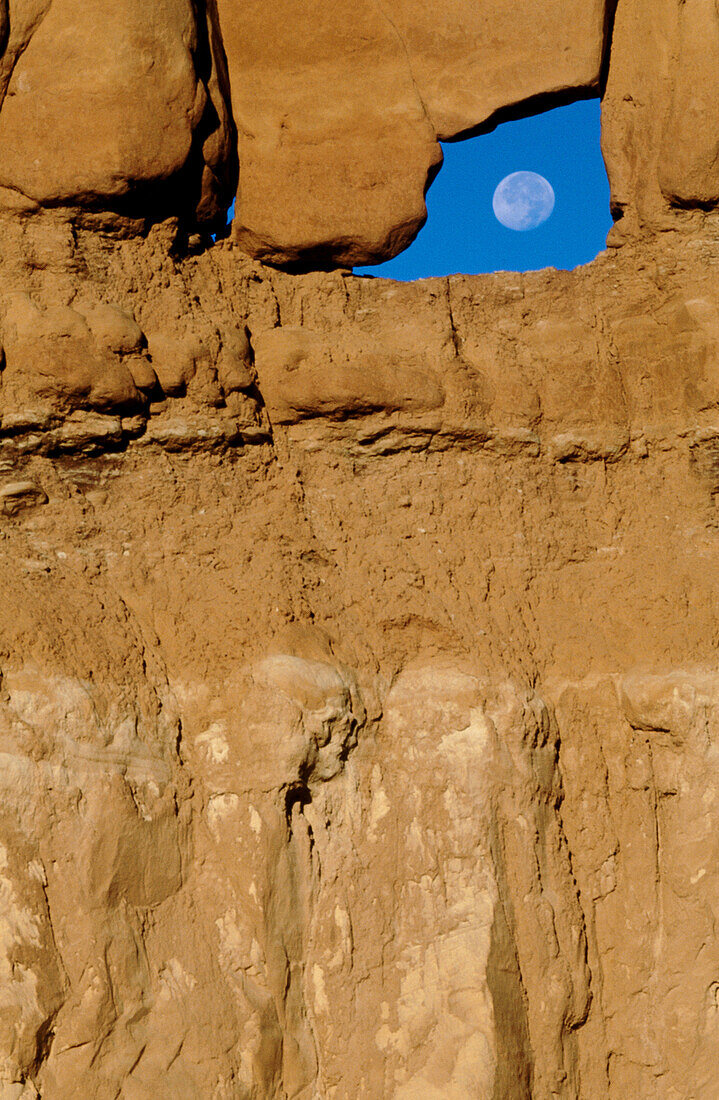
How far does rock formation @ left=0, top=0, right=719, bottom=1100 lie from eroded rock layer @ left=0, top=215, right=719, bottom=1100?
0.04ft

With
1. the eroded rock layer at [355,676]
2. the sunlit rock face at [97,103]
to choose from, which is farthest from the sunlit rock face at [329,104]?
the eroded rock layer at [355,676]

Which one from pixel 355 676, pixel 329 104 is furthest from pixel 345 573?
pixel 329 104

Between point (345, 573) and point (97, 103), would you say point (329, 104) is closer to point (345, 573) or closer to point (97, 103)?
point (97, 103)

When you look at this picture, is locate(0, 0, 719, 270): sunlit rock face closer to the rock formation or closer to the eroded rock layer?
the rock formation

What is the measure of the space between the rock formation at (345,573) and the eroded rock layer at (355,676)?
13 millimetres

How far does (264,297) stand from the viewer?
14.7 feet

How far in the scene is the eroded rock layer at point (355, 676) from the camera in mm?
3594

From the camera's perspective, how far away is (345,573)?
4.16m

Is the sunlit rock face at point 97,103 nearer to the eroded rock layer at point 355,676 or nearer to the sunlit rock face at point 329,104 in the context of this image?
the sunlit rock face at point 329,104

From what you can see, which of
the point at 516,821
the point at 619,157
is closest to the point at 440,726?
the point at 516,821

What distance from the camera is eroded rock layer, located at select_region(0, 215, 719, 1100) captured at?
359cm

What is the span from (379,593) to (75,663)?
116 cm

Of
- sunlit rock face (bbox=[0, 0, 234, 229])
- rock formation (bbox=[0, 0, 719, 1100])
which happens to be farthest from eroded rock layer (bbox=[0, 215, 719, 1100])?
sunlit rock face (bbox=[0, 0, 234, 229])

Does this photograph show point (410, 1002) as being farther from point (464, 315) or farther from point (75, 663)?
point (464, 315)
